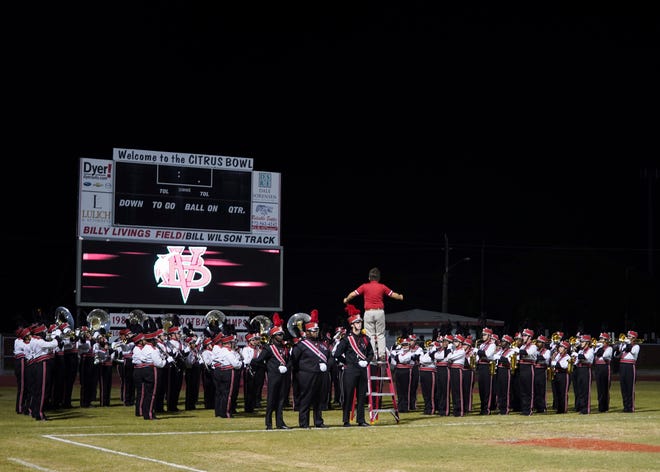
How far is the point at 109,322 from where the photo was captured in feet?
103

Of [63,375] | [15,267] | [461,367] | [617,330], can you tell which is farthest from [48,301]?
[461,367]

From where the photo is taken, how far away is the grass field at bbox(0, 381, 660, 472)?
515 inches

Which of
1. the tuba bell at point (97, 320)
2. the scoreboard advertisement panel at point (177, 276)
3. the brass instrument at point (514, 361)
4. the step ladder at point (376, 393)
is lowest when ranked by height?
the step ladder at point (376, 393)

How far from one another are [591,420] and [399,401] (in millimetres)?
4750

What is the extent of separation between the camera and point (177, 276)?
107 ft

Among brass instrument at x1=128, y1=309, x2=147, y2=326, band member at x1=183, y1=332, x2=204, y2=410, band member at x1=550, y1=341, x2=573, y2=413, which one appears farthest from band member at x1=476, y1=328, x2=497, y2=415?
brass instrument at x1=128, y1=309, x2=147, y2=326

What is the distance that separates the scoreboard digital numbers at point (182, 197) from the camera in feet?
107

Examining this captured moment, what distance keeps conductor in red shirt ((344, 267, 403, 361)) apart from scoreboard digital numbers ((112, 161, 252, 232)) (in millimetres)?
15129

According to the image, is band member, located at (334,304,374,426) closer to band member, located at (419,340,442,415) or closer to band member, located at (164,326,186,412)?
band member, located at (419,340,442,415)

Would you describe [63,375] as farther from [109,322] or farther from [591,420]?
[591,420]

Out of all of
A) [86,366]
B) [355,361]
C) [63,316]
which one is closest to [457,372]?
[355,361]

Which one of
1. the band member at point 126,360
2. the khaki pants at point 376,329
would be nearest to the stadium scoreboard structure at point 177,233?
the band member at point 126,360

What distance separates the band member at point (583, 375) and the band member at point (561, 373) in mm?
207

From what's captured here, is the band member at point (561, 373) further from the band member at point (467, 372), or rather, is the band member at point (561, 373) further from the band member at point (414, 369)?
the band member at point (414, 369)
